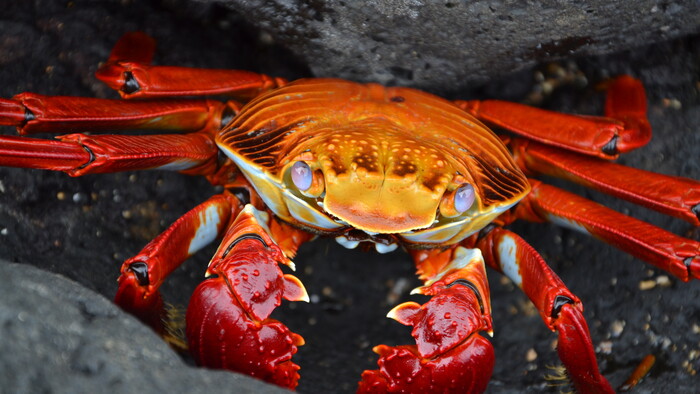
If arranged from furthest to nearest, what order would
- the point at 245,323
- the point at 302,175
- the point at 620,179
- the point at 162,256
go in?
1. the point at 620,179
2. the point at 162,256
3. the point at 302,175
4. the point at 245,323

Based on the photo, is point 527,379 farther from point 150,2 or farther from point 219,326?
point 150,2

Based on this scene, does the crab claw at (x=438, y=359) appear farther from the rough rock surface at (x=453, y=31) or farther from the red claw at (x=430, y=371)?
the rough rock surface at (x=453, y=31)

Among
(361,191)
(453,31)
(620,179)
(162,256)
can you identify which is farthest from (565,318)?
(162,256)

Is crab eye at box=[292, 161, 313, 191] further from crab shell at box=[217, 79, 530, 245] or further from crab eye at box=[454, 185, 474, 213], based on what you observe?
crab eye at box=[454, 185, 474, 213]

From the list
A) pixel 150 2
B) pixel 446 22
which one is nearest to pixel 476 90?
pixel 446 22

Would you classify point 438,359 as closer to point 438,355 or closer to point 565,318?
point 438,355

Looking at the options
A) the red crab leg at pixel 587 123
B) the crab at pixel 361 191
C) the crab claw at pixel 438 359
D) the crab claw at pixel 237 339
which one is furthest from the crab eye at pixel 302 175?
the red crab leg at pixel 587 123
